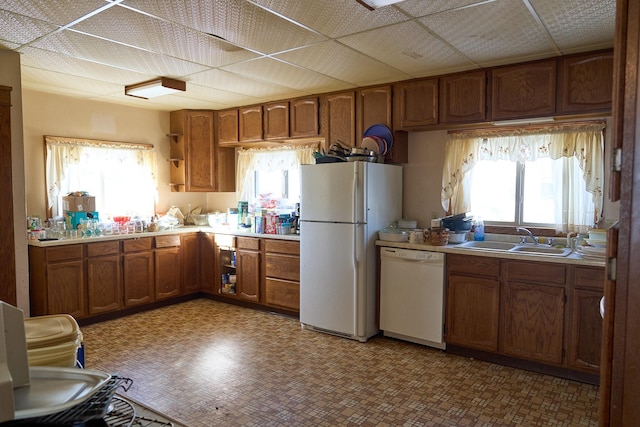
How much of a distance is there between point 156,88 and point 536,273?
3565mm

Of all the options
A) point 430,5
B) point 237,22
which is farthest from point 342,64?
point 430,5

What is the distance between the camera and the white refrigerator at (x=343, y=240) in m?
3.80

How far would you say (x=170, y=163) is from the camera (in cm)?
564

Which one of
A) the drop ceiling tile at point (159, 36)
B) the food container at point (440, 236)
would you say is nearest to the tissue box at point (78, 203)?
the drop ceiling tile at point (159, 36)

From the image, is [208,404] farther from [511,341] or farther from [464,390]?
[511,341]

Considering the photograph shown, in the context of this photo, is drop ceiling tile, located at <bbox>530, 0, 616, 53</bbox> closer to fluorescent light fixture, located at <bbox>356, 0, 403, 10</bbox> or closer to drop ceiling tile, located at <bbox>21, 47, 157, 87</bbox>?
fluorescent light fixture, located at <bbox>356, 0, 403, 10</bbox>

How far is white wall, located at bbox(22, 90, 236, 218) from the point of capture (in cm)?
440

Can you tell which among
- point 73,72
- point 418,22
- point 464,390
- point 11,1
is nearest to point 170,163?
point 73,72

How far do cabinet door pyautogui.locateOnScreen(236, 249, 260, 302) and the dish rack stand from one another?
12.0 ft

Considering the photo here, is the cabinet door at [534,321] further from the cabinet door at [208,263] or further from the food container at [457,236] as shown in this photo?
the cabinet door at [208,263]

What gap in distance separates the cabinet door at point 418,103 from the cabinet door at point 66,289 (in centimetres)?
335

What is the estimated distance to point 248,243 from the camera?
4.82 meters

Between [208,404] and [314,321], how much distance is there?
60.9 inches

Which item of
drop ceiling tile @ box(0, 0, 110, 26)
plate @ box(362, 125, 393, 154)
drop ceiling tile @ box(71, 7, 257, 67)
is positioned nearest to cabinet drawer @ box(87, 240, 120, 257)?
drop ceiling tile @ box(71, 7, 257, 67)
